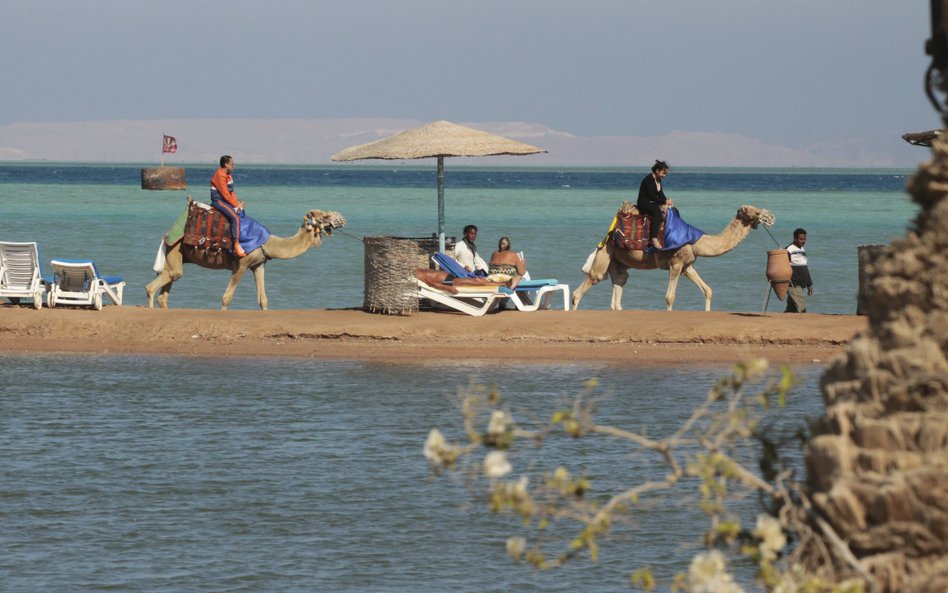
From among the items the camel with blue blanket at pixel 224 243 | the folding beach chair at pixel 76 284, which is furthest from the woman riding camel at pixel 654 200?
the folding beach chair at pixel 76 284

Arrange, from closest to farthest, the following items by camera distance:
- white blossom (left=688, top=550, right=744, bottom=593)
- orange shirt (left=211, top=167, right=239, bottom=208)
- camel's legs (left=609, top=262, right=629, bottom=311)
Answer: white blossom (left=688, top=550, right=744, bottom=593), orange shirt (left=211, top=167, right=239, bottom=208), camel's legs (left=609, top=262, right=629, bottom=311)

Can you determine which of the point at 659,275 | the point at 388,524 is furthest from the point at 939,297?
the point at 659,275

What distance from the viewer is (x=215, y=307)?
2405 centimetres

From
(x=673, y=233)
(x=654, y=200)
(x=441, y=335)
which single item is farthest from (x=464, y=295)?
(x=673, y=233)

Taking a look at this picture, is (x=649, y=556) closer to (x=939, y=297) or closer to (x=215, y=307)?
(x=939, y=297)

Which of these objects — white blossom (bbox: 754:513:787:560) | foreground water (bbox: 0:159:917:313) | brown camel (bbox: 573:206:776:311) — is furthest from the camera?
foreground water (bbox: 0:159:917:313)

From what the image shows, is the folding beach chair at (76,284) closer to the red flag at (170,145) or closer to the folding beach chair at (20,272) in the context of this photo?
the folding beach chair at (20,272)

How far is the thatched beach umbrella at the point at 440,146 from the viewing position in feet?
63.9

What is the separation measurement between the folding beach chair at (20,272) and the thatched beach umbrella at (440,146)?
374cm

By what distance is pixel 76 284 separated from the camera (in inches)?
740

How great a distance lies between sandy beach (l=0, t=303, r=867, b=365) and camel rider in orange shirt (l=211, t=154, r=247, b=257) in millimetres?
921

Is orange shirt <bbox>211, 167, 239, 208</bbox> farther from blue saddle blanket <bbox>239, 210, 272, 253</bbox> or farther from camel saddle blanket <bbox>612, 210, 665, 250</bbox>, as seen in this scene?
camel saddle blanket <bbox>612, 210, 665, 250</bbox>

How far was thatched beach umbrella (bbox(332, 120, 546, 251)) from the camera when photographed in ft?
63.9

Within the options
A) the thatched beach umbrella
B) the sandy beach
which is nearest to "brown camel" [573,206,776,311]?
the sandy beach
